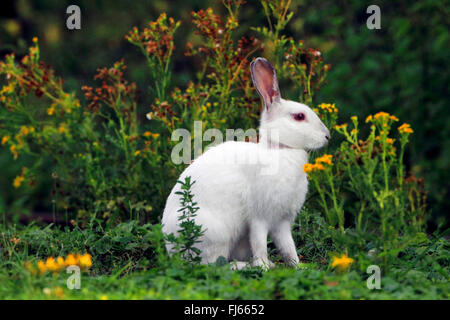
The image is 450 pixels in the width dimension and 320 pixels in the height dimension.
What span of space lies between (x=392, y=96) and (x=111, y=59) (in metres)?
4.00

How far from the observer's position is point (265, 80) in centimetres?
416

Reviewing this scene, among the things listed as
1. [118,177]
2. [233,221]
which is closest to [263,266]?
[233,221]

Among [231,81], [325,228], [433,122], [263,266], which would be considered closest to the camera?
[263,266]

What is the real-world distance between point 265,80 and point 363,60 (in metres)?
3.18

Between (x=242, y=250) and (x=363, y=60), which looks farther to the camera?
(x=363, y=60)

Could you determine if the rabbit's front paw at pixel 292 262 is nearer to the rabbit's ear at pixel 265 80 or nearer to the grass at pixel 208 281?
the grass at pixel 208 281

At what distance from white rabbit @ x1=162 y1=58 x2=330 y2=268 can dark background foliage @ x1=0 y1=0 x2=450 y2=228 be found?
2.33 meters

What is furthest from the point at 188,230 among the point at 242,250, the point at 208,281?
the point at 242,250

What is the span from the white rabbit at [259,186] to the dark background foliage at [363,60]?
2334 millimetres

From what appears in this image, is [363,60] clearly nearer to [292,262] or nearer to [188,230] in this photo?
[292,262]
